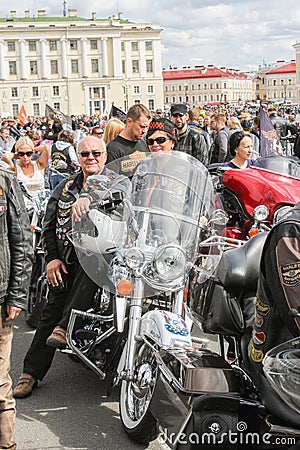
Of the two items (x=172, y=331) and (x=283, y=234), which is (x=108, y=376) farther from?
(x=283, y=234)

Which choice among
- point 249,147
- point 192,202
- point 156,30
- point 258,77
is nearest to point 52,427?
point 192,202

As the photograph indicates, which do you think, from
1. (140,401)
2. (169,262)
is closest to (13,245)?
(169,262)

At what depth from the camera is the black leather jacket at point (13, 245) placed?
12.7ft

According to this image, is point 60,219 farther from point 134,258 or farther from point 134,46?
point 134,46

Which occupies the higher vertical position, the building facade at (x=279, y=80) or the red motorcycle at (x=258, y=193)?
the building facade at (x=279, y=80)

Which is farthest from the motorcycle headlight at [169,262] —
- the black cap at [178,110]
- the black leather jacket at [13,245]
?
the black cap at [178,110]

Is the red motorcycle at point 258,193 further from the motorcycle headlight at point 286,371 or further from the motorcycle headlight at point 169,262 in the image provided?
the motorcycle headlight at point 286,371

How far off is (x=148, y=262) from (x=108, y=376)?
1.93 metres

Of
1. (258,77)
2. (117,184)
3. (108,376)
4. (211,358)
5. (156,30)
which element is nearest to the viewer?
(211,358)

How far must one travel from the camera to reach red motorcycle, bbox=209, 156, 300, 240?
5731mm

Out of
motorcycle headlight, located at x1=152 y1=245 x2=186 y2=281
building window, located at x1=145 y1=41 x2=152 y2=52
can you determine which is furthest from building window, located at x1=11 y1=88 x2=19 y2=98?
motorcycle headlight, located at x1=152 y1=245 x2=186 y2=281

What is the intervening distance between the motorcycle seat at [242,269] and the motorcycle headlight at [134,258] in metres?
0.48

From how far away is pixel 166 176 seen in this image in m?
3.91

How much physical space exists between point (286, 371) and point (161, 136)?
10.3 feet
